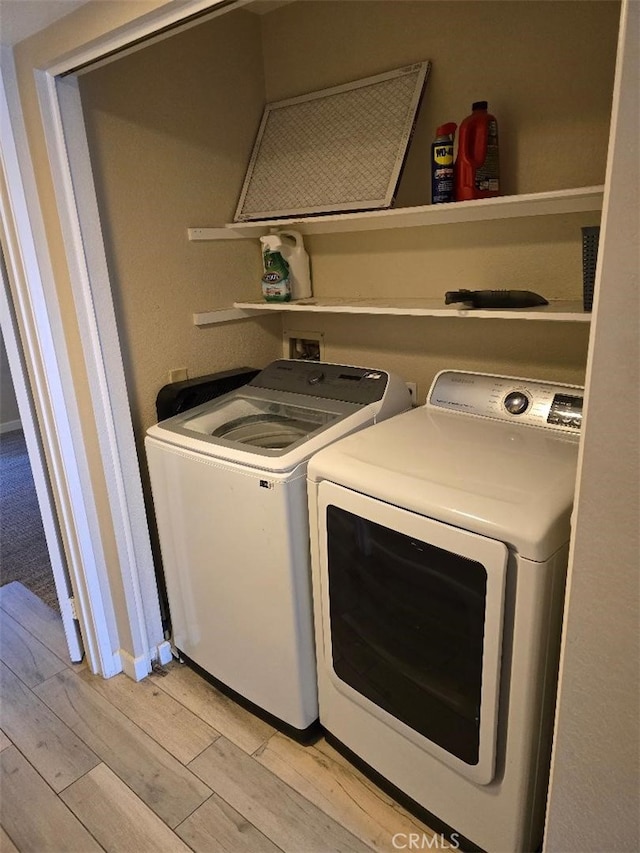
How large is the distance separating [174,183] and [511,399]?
54.1 inches

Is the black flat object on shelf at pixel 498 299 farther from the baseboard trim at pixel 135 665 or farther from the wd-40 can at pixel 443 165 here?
the baseboard trim at pixel 135 665

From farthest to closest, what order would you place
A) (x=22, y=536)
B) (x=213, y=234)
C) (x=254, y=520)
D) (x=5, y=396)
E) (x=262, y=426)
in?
(x=5, y=396) → (x=22, y=536) → (x=213, y=234) → (x=262, y=426) → (x=254, y=520)

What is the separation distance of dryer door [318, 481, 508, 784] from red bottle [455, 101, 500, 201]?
96cm

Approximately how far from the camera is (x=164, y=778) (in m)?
1.64

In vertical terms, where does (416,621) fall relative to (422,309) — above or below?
below

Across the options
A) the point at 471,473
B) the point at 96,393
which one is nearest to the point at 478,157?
the point at 471,473

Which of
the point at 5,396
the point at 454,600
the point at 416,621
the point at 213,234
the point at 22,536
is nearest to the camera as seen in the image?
the point at 454,600

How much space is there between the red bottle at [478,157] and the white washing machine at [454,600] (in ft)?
1.84

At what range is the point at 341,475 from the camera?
4.52 ft

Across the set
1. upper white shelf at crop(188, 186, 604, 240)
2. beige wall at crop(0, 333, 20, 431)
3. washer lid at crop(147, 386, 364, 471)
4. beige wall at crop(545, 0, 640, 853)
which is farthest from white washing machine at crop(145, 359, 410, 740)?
beige wall at crop(0, 333, 20, 431)

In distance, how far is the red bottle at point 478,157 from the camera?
5.15 feet

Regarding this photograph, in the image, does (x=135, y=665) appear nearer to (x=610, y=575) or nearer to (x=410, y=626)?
(x=410, y=626)

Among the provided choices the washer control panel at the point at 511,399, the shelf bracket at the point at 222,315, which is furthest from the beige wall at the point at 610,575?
the shelf bracket at the point at 222,315

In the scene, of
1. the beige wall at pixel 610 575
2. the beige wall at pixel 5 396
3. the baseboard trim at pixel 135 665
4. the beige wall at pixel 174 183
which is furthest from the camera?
the beige wall at pixel 5 396
